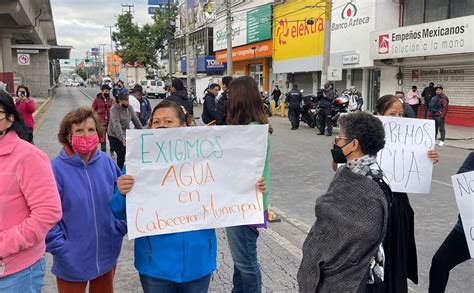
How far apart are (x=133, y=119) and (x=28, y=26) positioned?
989 inches

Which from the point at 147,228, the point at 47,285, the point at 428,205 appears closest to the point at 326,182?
the point at 428,205

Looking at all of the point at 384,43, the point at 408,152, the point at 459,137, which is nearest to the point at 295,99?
the point at 384,43

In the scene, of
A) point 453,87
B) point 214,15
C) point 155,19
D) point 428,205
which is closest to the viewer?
point 428,205

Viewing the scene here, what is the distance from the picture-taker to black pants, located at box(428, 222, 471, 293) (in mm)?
3271

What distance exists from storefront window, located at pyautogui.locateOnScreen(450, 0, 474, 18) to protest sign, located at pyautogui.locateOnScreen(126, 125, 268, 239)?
1766cm

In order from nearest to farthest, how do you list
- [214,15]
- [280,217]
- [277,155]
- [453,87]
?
[280,217], [277,155], [453,87], [214,15]

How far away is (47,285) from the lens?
→ 13.1 ft

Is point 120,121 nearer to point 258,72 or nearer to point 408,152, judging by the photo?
point 408,152

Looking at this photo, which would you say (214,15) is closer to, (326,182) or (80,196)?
(326,182)

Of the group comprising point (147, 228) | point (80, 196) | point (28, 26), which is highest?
point (28, 26)

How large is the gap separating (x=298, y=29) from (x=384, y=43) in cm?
884

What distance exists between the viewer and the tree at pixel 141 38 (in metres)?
58.2

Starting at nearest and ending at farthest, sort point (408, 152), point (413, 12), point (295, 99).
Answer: point (408, 152) < point (295, 99) < point (413, 12)

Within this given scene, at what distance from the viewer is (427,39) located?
56.1 ft
